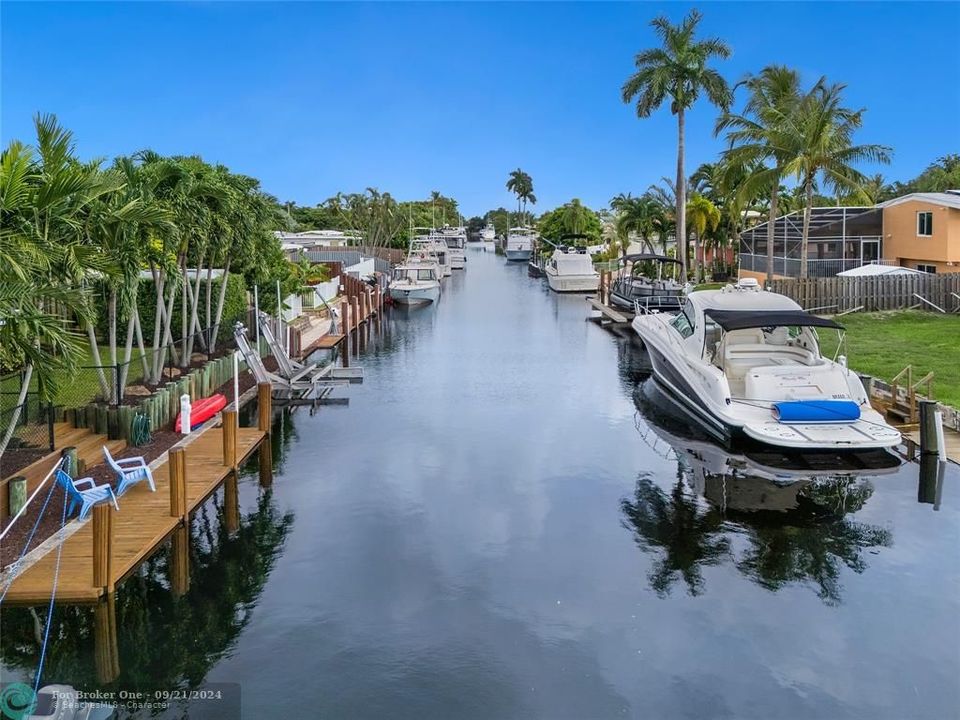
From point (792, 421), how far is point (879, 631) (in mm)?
6758

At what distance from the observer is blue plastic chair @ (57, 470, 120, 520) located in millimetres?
12414

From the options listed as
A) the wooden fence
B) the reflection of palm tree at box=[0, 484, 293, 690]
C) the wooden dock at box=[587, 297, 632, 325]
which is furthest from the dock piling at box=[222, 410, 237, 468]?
the wooden dock at box=[587, 297, 632, 325]

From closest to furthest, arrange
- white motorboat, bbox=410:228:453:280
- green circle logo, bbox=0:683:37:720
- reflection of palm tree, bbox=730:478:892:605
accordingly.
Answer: green circle logo, bbox=0:683:37:720 < reflection of palm tree, bbox=730:478:892:605 < white motorboat, bbox=410:228:453:280

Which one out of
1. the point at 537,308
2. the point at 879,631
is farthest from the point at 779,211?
the point at 879,631

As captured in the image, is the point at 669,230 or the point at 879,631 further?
the point at 669,230

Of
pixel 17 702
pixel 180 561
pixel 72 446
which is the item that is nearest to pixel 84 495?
pixel 180 561

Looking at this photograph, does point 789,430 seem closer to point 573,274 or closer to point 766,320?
point 766,320

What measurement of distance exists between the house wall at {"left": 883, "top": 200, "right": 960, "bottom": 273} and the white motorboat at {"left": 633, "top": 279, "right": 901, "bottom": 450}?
798 inches

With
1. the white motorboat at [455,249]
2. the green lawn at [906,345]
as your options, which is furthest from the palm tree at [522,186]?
the green lawn at [906,345]

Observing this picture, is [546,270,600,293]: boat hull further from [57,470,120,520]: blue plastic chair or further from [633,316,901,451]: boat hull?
[57,470,120,520]: blue plastic chair

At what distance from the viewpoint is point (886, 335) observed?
29.2m

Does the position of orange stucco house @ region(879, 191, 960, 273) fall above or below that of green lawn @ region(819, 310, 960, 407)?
above

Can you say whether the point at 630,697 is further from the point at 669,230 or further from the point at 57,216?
the point at 669,230

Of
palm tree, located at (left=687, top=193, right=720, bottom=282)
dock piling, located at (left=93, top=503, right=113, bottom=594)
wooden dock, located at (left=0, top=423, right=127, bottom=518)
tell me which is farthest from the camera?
palm tree, located at (left=687, top=193, right=720, bottom=282)
